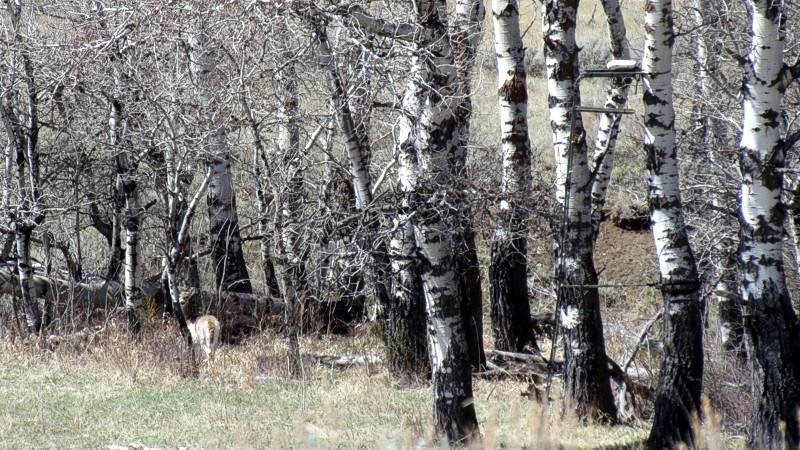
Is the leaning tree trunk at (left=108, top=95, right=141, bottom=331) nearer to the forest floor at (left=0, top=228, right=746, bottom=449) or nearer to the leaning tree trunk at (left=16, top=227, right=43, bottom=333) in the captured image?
the forest floor at (left=0, top=228, right=746, bottom=449)

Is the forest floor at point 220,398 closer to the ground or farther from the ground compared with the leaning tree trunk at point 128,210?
closer to the ground

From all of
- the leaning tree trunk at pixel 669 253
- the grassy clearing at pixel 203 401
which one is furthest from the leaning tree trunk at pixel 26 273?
the leaning tree trunk at pixel 669 253

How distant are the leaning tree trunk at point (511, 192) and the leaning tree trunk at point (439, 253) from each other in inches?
91.7

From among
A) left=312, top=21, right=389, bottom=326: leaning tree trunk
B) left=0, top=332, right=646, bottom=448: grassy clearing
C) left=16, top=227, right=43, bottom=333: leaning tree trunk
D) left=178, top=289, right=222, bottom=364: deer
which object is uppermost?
left=312, top=21, right=389, bottom=326: leaning tree trunk

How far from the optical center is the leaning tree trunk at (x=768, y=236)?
7047 millimetres

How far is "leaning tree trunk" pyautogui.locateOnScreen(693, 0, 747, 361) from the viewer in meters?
12.3

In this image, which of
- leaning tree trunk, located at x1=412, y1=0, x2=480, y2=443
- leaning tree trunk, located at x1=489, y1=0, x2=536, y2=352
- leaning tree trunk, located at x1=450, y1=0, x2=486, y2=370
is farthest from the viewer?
leaning tree trunk, located at x1=489, y1=0, x2=536, y2=352

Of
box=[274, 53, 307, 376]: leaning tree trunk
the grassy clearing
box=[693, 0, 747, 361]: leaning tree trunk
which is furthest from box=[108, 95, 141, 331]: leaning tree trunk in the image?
box=[693, 0, 747, 361]: leaning tree trunk

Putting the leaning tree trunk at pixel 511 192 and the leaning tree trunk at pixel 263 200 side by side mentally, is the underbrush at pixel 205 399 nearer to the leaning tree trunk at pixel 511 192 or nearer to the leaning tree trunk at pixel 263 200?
the leaning tree trunk at pixel 511 192

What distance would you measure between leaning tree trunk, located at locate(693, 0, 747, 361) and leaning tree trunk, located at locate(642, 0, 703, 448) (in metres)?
4.32

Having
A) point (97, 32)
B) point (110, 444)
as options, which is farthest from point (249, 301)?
point (110, 444)

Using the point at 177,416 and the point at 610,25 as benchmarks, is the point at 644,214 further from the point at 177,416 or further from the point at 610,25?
the point at 177,416

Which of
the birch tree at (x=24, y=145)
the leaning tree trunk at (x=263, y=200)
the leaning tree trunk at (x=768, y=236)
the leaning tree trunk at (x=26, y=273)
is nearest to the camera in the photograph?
the leaning tree trunk at (x=768, y=236)

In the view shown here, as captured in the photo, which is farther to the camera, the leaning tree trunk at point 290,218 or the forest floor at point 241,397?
the leaning tree trunk at point 290,218
